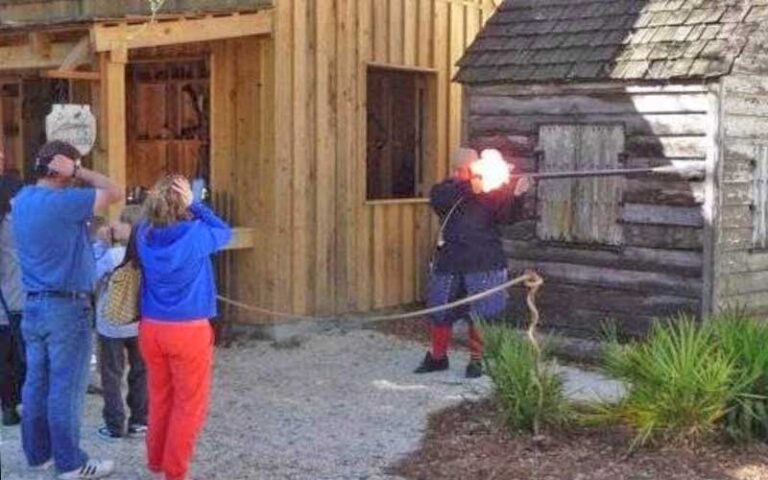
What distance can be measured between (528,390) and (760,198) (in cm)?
413

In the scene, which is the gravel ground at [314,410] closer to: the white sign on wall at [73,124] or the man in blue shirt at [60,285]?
the man in blue shirt at [60,285]

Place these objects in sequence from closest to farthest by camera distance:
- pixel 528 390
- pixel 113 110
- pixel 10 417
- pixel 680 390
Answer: pixel 680 390 < pixel 528 390 < pixel 10 417 < pixel 113 110

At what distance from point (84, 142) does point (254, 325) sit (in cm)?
299

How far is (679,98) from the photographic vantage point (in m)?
10.4

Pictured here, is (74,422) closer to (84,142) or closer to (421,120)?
(84,142)

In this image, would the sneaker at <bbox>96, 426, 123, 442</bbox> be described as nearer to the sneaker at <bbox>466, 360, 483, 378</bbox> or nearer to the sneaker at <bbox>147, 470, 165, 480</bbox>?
the sneaker at <bbox>147, 470, 165, 480</bbox>

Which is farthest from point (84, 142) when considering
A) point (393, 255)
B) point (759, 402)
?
point (759, 402)

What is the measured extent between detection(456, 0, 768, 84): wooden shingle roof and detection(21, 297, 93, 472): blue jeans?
5.67 metres

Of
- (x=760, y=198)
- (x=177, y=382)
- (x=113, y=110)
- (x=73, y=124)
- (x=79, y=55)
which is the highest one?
(x=79, y=55)

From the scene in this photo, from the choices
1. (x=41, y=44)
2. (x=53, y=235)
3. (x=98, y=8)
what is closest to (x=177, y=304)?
(x=53, y=235)

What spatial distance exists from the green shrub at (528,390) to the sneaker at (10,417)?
319 cm

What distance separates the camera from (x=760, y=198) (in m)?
10.8

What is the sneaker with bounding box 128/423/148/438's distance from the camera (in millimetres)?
7922

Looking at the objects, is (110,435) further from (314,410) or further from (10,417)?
(314,410)
